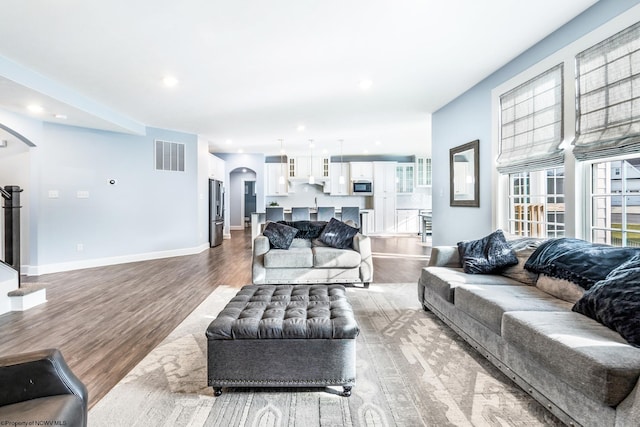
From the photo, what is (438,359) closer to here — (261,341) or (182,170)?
(261,341)

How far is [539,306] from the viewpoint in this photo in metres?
2.11

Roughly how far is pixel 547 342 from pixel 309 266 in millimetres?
2896

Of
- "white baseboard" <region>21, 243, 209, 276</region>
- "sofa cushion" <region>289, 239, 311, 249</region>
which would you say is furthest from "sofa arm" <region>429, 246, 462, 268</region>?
"white baseboard" <region>21, 243, 209, 276</region>

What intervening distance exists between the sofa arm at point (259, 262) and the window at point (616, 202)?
3.36 metres

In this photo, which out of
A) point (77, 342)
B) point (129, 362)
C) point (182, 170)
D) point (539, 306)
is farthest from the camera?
point (182, 170)

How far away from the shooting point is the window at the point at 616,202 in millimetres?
2588

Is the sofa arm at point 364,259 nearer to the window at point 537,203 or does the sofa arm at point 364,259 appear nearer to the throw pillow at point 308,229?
the throw pillow at point 308,229

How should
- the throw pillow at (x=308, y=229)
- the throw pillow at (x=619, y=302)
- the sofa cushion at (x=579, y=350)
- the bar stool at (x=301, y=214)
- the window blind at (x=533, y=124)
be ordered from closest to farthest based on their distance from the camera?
the sofa cushion at (x=579, y=350) < the throw pillow at (x=619, y=302) < the window blind at (x=533, y=124) < the throw pillow at (x=308, y=229) < the bar stool at (x=301, y=214)

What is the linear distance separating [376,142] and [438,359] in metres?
6.84

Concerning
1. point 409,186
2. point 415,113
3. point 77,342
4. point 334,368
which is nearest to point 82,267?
point 77,342

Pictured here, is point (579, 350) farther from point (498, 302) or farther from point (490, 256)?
point (490, 256)

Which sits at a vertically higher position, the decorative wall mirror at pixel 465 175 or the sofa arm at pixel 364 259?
the decorative wall mirror at pixel 465 175

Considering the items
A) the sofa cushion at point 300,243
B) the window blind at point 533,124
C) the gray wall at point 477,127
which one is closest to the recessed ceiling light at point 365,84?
the gray wall at point 477,127

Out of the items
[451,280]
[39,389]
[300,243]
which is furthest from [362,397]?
[300,243]
